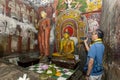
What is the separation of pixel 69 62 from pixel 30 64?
1323mm

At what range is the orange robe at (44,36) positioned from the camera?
4.85m

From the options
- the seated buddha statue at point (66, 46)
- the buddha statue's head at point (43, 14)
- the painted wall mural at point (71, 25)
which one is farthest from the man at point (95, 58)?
the buddha statue's head at point (43, 14)

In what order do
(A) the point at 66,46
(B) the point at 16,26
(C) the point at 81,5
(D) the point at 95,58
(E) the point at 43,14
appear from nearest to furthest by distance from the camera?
(D) the point at 95,58, (B) the point at 16,26, (C) the point at 81,5, (A) the point at 66,46, (E) the point at 43,14

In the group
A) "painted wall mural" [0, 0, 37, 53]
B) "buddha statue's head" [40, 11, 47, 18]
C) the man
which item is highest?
"buddha statue's head" [40, 11, 47, 18]

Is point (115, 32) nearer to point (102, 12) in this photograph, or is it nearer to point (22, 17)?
point (102, 12)

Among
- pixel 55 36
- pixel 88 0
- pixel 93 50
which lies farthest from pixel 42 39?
pixel 93 50

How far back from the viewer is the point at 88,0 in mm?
4074

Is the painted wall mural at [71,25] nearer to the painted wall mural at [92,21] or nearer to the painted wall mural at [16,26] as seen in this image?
the painted wall mural at [92,21]

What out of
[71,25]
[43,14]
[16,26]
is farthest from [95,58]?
[43,14]

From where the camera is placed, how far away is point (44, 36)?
488 cm

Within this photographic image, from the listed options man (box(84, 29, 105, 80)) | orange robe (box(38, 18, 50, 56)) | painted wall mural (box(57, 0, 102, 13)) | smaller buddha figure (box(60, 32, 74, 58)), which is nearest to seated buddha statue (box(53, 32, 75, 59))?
smaller buddha figure (box(60, 32, 74, 58))

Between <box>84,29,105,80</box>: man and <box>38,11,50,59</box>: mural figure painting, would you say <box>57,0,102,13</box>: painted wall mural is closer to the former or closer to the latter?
<box>38,11,50,59</box>: mural figure painting

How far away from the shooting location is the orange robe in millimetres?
4848

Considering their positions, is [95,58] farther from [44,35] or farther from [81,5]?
[44,35]
